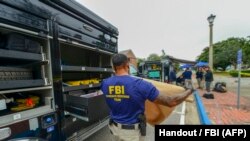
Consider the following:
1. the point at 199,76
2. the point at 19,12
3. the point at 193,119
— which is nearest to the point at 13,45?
the point at 19,12

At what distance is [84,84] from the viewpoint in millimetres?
3844

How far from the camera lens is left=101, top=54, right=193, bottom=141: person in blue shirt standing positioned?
2432mm

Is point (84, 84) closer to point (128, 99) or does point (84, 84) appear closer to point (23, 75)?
point (23, 75)

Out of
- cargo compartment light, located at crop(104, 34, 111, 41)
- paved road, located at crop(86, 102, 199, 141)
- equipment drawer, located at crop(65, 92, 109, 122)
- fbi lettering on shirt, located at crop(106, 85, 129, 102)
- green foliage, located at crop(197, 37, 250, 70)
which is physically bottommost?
paved road, located at crop(86, 102, 199, 141)

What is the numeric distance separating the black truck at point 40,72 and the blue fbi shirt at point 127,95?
1.57 feet

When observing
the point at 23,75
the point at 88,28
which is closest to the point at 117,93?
the point at 23,75

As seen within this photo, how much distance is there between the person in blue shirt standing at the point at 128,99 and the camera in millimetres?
2432

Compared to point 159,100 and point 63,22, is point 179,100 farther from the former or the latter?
point 63,22

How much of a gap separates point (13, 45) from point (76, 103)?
1.23m

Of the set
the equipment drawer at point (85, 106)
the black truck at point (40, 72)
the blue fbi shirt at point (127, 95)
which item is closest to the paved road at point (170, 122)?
the black truck at point (40, 72)

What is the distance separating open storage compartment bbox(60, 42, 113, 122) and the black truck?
0.05 ft

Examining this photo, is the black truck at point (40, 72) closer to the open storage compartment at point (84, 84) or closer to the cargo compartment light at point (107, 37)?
the open storage compartment at point (84, 84)

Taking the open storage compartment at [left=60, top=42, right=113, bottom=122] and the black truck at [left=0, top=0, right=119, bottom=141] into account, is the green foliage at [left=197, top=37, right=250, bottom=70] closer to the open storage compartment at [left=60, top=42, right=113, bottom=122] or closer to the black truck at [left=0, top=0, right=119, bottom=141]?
the open storage compartment at [left=60, top=42, right=113, bottom=122]

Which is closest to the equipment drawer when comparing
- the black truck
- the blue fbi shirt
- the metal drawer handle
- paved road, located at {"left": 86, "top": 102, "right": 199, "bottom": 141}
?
the black truck
